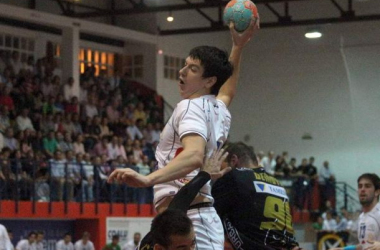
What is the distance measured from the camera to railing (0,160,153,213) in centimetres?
2053

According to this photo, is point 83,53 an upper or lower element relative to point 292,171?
upper

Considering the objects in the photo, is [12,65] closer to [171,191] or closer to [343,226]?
[343,226]

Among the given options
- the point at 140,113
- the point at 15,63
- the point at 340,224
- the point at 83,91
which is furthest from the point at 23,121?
the point at 340,224

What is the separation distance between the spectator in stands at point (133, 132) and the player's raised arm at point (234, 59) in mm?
20345

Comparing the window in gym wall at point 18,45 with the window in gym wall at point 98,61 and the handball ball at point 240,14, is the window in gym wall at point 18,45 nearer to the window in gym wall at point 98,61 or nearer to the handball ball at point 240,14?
the window in gym wall at point 98,61

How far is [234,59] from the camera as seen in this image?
6.09 m

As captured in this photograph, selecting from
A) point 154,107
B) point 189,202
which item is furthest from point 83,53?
point 189,202

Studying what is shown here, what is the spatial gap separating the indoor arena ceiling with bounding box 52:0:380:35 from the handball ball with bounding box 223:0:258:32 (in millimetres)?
21407

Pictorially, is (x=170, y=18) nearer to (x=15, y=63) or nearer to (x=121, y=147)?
(x=15, y=63)

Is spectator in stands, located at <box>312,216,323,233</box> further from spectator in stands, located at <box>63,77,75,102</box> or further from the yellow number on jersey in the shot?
the yellow number on jersey

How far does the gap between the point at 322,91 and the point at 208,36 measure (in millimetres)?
4681

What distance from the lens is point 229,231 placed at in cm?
687

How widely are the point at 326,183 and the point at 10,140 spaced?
41.8ft

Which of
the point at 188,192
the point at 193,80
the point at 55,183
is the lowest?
the point at 188,192
